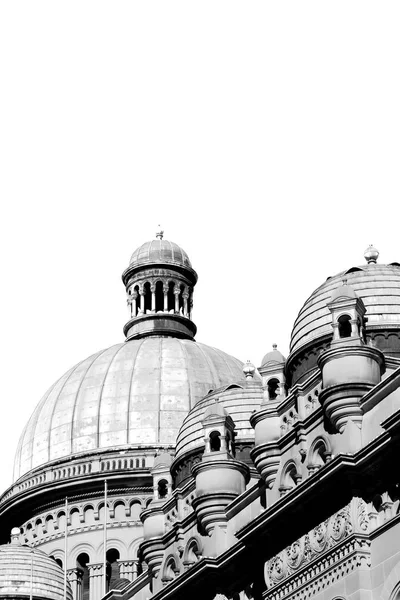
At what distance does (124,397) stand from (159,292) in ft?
35.6

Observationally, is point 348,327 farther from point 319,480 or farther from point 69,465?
point 69,465

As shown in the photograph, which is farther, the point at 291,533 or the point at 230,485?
the point at 230,485

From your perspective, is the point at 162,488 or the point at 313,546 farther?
the point at 162,488

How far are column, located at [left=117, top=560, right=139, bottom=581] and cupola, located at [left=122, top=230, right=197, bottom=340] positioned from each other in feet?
55.0

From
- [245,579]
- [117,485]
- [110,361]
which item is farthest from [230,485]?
[110,361]

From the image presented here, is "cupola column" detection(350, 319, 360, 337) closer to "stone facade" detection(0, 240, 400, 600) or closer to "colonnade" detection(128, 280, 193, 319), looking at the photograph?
"stone facade" detection(0, 240, 400, 600)

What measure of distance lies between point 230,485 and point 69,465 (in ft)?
120

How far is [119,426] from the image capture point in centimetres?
8619

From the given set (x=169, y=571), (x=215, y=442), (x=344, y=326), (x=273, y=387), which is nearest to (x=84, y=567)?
(x=169, y=571)

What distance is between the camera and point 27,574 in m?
73.8

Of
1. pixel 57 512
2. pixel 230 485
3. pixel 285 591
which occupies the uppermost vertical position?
pixel 57 512

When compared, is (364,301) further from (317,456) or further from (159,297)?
(159,297)

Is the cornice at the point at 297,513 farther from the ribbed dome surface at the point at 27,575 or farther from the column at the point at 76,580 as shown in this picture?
the column at the point at 76,580

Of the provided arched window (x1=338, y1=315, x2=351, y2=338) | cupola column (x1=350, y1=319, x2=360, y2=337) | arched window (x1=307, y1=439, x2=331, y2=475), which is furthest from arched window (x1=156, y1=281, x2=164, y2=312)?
arched window (x1=307, y1=439, x2=331, y2=475)
